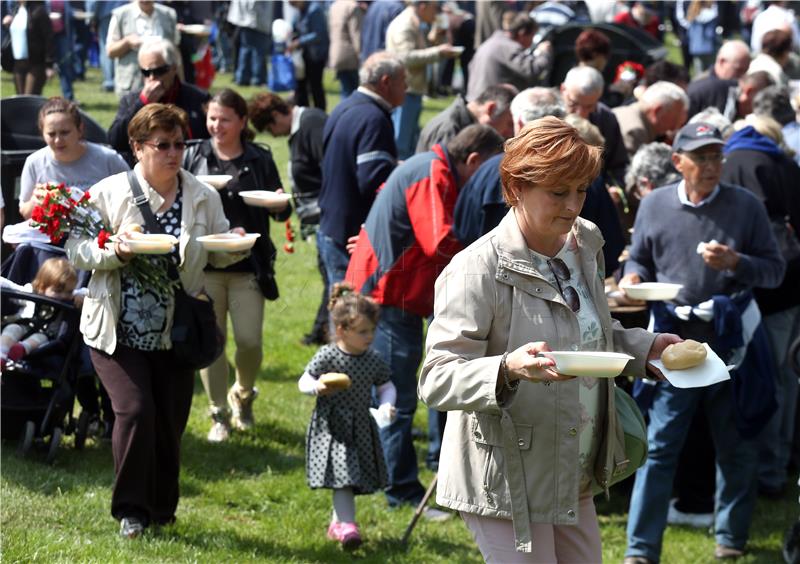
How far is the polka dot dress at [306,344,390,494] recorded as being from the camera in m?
6.47

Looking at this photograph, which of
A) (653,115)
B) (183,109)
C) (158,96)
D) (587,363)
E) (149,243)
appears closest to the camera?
(587,363)

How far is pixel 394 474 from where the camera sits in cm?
721

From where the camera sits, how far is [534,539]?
4.00 metres

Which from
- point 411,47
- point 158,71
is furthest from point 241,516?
point 411,47

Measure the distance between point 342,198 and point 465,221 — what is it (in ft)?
6.42

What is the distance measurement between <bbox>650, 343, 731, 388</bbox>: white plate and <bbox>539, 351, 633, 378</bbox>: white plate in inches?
13.2

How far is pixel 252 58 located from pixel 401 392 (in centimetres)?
1484

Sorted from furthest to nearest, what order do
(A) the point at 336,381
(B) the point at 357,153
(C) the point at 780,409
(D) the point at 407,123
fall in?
(D) the point at 407,123
(B) the point at 357,153
(C) the point at 780,409
(A) the point at 336,381

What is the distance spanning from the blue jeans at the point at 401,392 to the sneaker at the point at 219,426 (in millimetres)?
1382

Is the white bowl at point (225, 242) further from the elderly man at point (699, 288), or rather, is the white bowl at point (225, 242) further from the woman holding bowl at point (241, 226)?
the elderly man at point (699, 288)

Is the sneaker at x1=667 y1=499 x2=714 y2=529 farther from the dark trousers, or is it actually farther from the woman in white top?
the woman in white top

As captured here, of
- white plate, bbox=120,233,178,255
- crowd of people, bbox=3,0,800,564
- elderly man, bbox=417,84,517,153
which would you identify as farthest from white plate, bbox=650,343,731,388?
elderly man, bbox=417,84,517,153

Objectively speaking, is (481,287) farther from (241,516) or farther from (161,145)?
(241,516)

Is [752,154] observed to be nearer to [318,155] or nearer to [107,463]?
[318,155]
